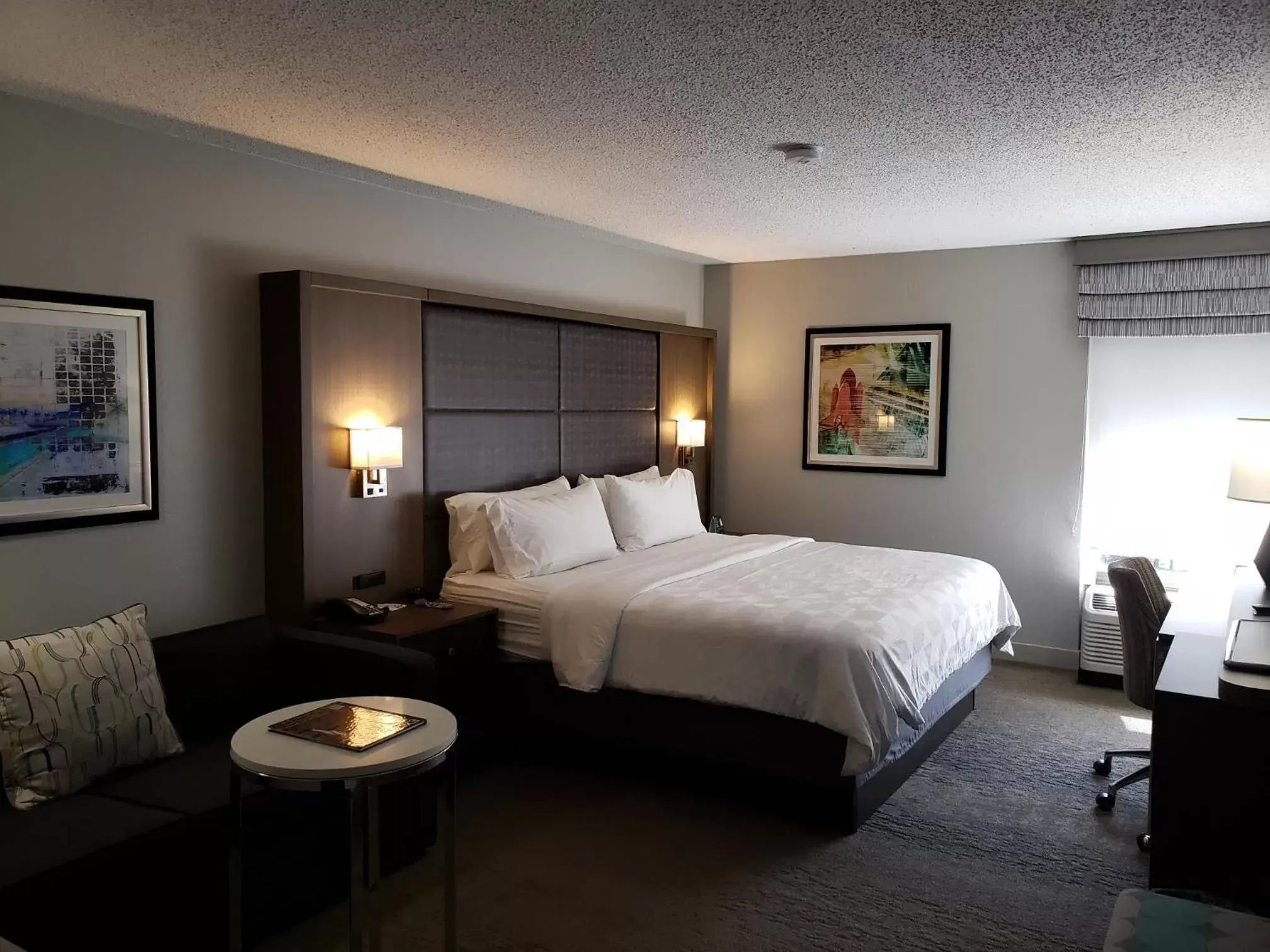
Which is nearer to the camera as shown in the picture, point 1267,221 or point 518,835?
point 518,835

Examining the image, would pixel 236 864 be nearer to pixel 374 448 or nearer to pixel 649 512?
pixel 374 448

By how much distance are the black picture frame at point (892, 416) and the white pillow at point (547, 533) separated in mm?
2105

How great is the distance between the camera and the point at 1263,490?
4.35m

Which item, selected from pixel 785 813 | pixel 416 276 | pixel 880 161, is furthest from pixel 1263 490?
pixel 416 276

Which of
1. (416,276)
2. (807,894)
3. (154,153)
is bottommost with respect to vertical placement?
(807,894)

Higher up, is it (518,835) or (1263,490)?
(1263,490)

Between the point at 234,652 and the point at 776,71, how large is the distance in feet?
8.09

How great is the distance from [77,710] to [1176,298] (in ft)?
17.3

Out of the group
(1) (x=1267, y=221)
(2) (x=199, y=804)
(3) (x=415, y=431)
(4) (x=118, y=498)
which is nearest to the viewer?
(2) (x=199, y=804)

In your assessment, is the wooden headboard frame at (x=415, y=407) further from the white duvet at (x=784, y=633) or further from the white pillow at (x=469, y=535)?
the white duvet at (x=784, y=633)

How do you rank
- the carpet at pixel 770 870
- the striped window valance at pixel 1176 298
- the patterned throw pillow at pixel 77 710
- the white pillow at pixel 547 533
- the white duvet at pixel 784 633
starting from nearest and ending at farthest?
1. the patterned throw pillow at pixel 77 710
2. the carpet at pixel 770 870
3. the white duvet at pixel 784 633
4. the white pillow at pixel 547 533
5. the striped window valance at pixel 1176 298

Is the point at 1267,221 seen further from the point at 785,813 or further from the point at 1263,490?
the point at 785,813

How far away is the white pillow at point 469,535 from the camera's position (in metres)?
4.25

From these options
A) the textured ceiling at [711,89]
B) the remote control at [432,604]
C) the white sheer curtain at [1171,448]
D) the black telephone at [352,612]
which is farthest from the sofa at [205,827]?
the white sheer curtain at [1171,448]
